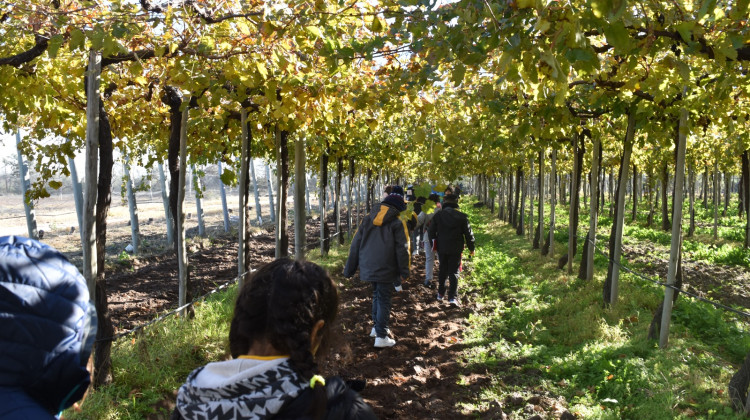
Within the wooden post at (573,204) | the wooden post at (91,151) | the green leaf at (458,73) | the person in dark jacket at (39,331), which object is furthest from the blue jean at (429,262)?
the person in dark jacket at (39,331)

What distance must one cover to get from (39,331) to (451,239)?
23.2 ft

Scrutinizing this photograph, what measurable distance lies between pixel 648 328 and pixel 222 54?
19.9 feet

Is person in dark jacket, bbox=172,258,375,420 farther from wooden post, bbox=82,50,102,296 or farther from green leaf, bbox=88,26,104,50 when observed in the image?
wooden post, bbox=82,50,102,296

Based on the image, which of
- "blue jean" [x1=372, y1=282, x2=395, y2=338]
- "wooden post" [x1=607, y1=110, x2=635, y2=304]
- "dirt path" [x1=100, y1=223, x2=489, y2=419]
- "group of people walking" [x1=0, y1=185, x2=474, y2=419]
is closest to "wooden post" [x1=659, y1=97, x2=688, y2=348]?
"wooden post" [x1=607, y1=110, x2=635, y2=304]

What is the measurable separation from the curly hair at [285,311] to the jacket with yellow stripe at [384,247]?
450 cm

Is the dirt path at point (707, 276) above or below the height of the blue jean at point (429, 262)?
below

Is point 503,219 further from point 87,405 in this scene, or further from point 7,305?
point 7,305

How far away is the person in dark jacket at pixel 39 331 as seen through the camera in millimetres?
1108

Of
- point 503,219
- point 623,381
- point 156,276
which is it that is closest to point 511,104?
point 623,381

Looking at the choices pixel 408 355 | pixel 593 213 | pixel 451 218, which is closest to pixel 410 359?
pixel 408 355

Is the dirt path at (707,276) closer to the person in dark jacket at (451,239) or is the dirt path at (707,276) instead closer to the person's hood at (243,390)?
the person in dark jacket at (451,239)

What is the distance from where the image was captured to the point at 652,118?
21.0 ft

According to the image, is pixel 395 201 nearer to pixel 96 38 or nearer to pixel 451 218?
pixel 451 218

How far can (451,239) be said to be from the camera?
7.89 meters
